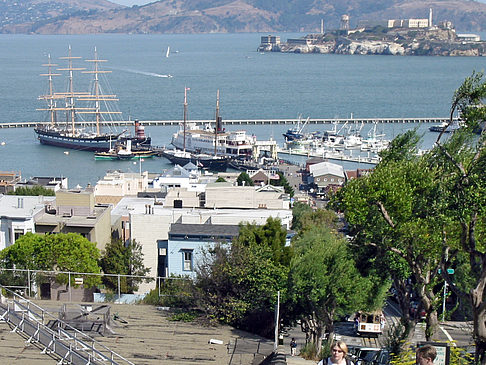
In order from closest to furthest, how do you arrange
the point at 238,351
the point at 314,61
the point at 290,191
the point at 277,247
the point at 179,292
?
the point at 238,351 → the point at 179,292 → the point at 277,247 → the point at 290,191 → the point at 314,61

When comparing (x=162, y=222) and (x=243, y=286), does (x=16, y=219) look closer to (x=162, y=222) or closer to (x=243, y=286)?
(x=162, y=222)

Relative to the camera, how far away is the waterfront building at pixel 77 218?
54.9 ft

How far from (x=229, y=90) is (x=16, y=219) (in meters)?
84.8

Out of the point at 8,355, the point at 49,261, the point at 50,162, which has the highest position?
the point at 8,355

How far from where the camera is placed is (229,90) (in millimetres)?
100625

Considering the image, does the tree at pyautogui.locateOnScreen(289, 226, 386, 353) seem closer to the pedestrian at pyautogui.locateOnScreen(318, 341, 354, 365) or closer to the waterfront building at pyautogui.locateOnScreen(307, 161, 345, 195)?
the pedestrian at pyautogui.locateOnScreen(318, 341, 354, 365)

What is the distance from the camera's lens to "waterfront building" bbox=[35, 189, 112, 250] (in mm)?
16734

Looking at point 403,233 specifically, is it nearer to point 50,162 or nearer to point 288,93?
point 50,162

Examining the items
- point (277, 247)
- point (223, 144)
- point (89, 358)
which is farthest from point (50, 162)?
point (89, 358)

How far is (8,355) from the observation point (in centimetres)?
800

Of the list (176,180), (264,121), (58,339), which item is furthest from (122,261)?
(264,121)

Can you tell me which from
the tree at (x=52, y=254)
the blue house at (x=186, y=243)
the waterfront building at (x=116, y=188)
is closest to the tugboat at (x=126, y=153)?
the waterfront building at (x=116, y=188)

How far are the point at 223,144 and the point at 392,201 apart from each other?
47.5m

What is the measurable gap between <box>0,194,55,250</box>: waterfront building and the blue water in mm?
27438
